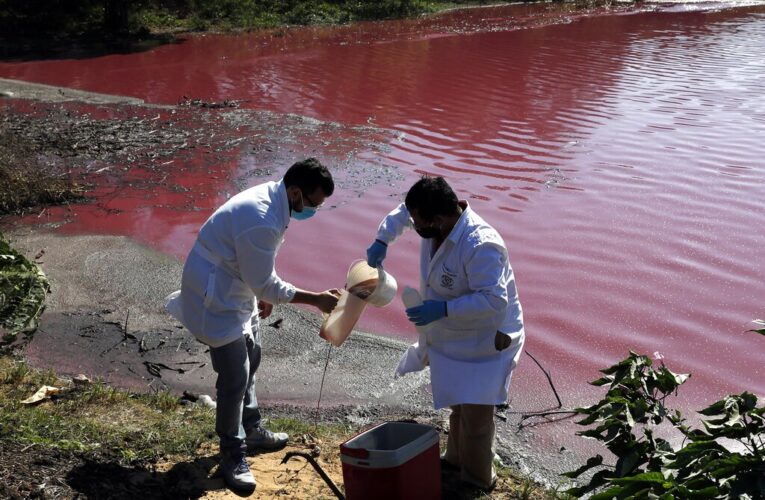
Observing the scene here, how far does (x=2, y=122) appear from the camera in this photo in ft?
38.4

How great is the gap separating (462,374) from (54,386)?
2.60 m

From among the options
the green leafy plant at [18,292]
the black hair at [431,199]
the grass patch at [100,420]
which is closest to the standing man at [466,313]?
the black hair at [431,199]

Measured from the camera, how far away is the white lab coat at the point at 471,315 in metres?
3.51

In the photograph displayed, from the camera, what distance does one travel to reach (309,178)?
11.8 ft

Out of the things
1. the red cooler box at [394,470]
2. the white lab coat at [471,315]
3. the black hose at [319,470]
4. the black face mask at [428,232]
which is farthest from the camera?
the black face mask at [428,232]

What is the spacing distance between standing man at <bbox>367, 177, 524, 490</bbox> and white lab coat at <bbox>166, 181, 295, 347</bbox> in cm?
56

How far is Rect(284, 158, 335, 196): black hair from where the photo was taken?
142 inches

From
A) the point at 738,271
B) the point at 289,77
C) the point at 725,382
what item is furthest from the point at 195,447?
the point at 289,77

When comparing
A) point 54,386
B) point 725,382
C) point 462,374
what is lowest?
point 725,382

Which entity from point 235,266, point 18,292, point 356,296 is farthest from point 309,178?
point 18,292

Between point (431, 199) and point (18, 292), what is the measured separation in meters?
3.14

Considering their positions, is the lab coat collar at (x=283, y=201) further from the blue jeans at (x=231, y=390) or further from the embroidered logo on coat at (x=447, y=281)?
the embroidered logo on coat at (x=447, y=281)

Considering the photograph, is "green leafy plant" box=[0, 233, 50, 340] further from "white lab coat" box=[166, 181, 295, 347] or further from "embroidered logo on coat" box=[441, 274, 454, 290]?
"embroidered logo on coat" box=[441, 274, 454, 290]

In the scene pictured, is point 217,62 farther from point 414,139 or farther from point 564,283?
point 564,283
